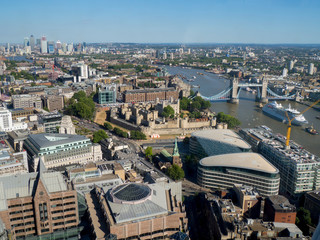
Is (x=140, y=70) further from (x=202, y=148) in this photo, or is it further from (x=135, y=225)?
(x=135, y=225)

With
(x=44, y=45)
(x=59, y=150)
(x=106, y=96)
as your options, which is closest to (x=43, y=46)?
(x=44, y=45)

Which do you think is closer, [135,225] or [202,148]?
[135,225]

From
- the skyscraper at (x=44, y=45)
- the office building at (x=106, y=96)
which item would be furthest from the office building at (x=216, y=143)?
the skyscraper at (x=44, y=45)

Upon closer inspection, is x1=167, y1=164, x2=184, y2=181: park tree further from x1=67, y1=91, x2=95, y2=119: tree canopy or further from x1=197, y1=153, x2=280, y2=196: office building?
x1=67, y1=91, x2=95, y2=119: tree canopy

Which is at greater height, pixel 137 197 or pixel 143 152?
pixel 137 197

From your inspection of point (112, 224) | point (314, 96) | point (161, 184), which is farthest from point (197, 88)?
point (112, 224)
